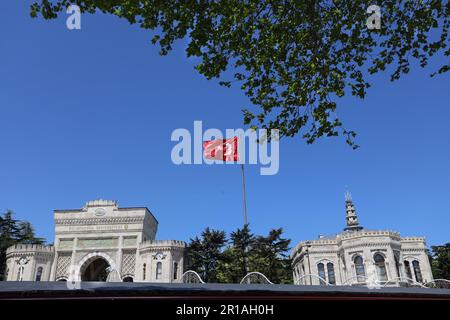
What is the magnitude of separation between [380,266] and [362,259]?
6.06 ft

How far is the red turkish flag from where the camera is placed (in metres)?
28.0

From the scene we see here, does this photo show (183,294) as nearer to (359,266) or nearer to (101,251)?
(359,266)

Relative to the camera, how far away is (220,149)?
2833cm

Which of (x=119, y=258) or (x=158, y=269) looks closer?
(x=158, y=269)

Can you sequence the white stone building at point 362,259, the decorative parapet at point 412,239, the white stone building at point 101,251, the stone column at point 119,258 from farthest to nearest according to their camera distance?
the decorative parapet at point 412,239, the stone column at point 119,258, the white stone building at point 101,251, the white stone building at point 362,259

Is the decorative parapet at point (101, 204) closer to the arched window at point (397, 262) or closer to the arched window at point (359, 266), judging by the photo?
the arched window at point (359, 266)

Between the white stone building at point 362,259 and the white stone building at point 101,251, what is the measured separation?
613 inches

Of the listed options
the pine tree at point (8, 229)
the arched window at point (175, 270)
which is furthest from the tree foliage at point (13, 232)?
the arched window at point (175, 270)

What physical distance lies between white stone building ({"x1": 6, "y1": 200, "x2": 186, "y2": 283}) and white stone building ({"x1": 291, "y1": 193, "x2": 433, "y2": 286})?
1556cm

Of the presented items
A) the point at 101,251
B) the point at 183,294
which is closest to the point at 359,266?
the point at 101,251

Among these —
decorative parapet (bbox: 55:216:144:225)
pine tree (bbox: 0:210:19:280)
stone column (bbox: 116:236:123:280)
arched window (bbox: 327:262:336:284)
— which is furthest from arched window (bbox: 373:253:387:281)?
pine tree (bbox: 0:210:19:280)

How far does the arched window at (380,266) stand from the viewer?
37919 millimetres

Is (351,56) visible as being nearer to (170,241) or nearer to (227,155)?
(227,155)
